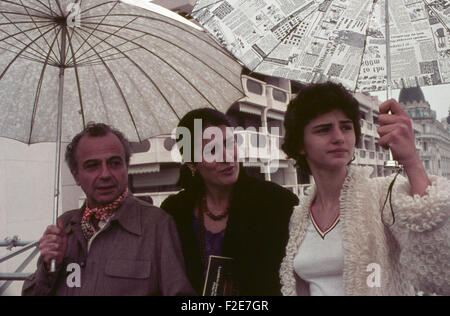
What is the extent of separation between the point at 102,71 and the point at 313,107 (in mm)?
1238

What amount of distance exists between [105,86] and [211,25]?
0.78 meters

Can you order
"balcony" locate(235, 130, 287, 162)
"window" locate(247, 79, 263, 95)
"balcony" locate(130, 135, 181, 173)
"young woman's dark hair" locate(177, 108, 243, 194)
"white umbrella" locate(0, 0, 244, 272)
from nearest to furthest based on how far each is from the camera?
"white umbrella" locate(0, 0, 244, 272)
"young woman's dark hair" locate(177, 108, 243, 194)
"balcony" locate(130, 135, 181, 173)
"balcony" locate(235, 130, 287, 162)
"window" locate(247, 79, 263, 95)

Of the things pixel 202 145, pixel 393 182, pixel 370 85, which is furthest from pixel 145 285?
pixel 370 85

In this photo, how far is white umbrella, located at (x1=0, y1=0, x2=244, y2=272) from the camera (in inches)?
72.8

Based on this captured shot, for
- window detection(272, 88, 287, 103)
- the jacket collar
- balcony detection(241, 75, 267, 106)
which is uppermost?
window detection(272, 88, 287, 103)

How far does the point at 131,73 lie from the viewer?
2.11 metres

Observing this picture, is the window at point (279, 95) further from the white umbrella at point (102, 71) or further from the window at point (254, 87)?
the white umbrella at point (102, 71)

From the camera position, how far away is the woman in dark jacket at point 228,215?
182 cm

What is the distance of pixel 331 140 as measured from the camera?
1.55 meters

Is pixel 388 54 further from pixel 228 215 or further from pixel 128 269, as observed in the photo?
pixel 128 269

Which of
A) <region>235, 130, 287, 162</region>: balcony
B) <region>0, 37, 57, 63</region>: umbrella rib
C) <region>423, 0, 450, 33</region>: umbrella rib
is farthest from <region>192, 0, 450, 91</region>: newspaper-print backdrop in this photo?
<region>235, 130, 287, 162</region>: balcony

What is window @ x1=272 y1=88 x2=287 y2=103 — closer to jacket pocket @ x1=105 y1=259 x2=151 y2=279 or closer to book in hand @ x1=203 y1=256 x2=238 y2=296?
book in hand @ x1=203 y1=256 x2=238 y2=296

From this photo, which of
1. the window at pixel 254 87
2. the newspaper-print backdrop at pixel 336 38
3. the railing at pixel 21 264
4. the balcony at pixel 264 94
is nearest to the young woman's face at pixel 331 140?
the newspaper-print backdrop at pixel 336 38
